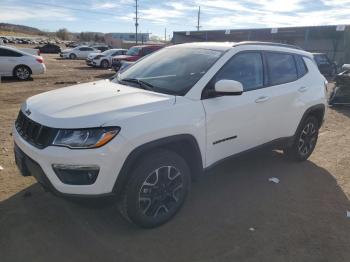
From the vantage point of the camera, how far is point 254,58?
176 inches

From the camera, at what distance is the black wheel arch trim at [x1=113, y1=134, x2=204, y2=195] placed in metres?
3.13

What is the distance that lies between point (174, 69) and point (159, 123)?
1117 mm

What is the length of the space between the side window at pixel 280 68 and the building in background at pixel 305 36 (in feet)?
92.9

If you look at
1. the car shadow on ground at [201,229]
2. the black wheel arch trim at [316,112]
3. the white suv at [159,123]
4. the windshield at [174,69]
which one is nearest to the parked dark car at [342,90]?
the black wheel arch trim at [316,112]

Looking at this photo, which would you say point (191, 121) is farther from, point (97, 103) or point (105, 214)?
point (105, 214)

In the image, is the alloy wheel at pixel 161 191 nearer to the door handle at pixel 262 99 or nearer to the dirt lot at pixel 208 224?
the dirt lot at pixel 208 224

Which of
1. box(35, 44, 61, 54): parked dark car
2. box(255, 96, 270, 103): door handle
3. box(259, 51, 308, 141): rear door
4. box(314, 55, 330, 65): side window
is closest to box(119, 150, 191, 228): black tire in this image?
box(255, 96, 270, 103): door handle

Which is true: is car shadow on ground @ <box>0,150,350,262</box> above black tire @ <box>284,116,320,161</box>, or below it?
below

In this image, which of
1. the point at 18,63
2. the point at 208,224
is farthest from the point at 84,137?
the point at 18,63

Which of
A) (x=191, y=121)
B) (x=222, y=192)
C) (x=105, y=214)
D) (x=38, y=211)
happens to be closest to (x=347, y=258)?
(x=222, y=192)

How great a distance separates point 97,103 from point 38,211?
144 cm

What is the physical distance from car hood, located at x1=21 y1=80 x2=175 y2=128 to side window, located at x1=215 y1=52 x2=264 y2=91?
2.84ft

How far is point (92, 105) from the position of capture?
3.33 m

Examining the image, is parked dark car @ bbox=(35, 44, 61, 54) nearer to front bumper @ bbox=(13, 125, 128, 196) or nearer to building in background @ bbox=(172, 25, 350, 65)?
building in background @ bbox=(172, 25, 350, 65)
